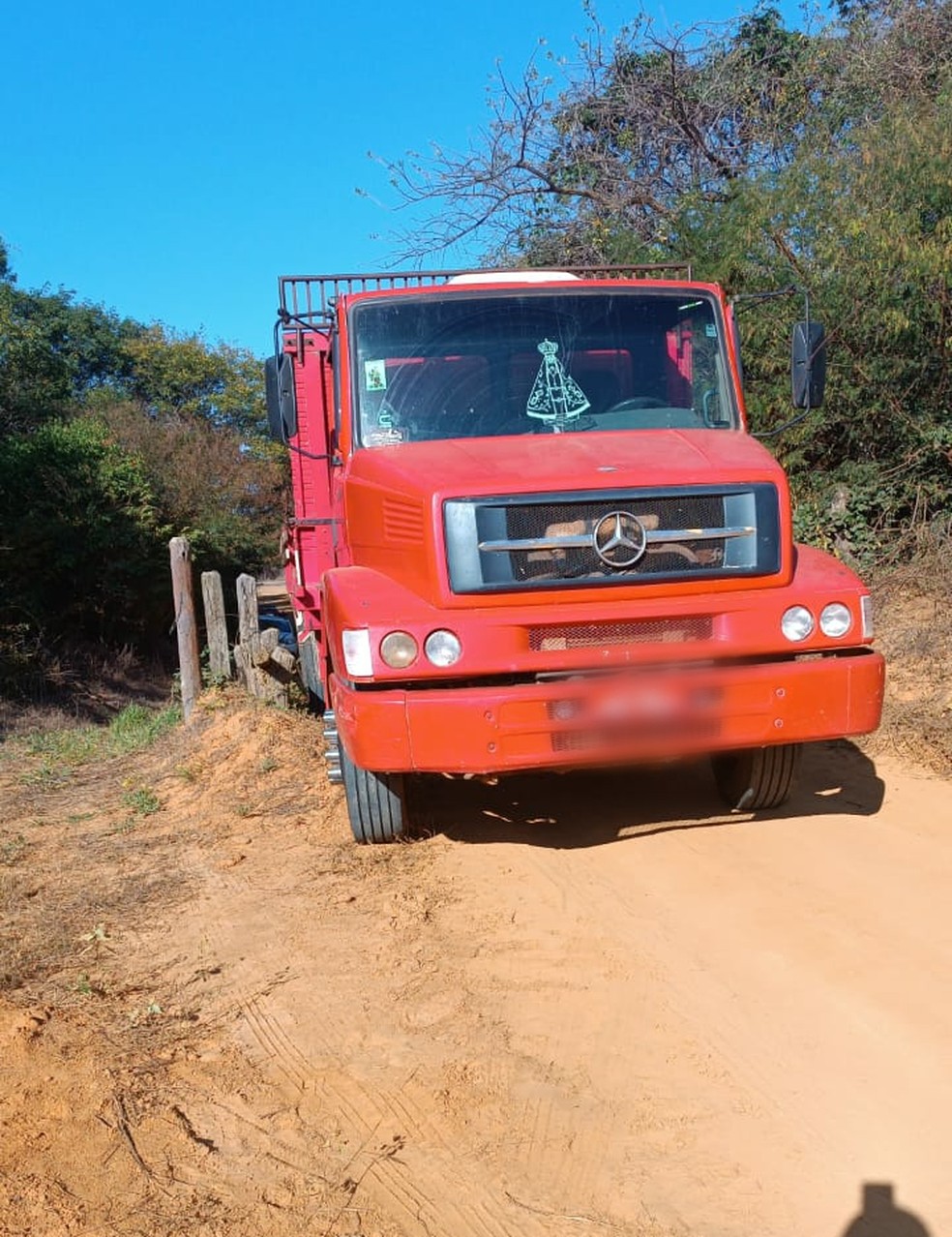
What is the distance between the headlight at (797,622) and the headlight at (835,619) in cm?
6

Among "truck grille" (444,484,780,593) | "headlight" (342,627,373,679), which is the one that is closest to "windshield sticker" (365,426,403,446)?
"truck grille" (444,484,780,593)

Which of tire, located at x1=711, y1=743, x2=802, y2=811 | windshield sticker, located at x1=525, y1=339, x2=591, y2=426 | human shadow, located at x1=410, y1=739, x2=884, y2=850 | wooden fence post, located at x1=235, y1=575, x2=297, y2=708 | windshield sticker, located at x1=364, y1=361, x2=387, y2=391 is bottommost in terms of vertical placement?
human shadow, located at x1=410, y1=739, x2=884, y2=850

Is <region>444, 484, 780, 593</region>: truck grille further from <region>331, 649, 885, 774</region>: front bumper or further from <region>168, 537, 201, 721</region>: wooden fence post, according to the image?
<region>168, 537, 201, 721</region>: wooden fence post

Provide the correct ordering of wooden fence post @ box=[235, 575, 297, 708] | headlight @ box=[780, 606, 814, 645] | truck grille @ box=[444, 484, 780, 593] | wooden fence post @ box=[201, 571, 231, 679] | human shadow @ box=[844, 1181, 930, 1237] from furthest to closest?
1. wooden fence post @ box=[201, 571, 231, 679]
2. wooden fence post @ box=[235, 575, 297, 708]
3. headlight @ box=[780, 606, 814, 645]
4. truck grille @ box=[444, 484, 780, 593]
5. human shadow @ box=[844, 1181, 930, 1237]

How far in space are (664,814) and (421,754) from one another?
1942 mm

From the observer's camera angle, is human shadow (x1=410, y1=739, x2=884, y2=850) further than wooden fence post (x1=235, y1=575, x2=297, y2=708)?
No

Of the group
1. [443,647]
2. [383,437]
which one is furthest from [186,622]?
[443,647]

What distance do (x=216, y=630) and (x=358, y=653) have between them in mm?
4899

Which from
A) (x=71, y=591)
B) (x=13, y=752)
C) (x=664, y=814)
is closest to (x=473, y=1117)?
(x=664, y=814)

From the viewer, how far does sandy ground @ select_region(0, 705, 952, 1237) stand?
2965 millimetres

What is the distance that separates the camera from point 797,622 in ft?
16.4

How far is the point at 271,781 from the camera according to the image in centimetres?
740

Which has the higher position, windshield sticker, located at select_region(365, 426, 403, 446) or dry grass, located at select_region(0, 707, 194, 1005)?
windshield sticker, located at select_region(365, 426, 403, 446)

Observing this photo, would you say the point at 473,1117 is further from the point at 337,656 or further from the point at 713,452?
the point at 713,452
